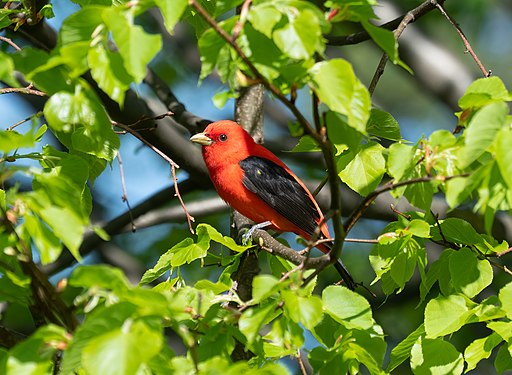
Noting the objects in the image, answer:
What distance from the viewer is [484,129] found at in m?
2.18

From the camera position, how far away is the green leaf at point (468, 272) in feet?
10.4

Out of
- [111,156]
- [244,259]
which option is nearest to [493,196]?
[111,156]

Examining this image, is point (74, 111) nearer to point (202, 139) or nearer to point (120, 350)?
point (120, 350)

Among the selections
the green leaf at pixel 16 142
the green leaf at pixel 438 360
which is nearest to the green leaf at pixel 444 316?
the green leaf at pixel 438 360

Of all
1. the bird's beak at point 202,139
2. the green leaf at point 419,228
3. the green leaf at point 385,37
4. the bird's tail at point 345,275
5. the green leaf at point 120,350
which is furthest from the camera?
the bird's beak at point 202,139

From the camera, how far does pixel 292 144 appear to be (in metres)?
6.60

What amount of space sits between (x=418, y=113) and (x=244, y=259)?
9.07m

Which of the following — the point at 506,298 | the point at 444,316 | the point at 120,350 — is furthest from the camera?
the point at 444,316

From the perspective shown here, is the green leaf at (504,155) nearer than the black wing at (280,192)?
Yes

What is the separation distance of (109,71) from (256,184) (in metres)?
3.13

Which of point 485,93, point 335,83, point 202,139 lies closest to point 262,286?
point 335,83

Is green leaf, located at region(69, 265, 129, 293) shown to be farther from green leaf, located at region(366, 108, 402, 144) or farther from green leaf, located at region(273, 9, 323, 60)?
green leaf, located at region(366, 108, 402, 144)

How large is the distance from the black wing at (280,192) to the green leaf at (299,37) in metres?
3.14

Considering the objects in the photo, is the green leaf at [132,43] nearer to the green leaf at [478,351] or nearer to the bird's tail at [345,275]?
the green leaf at [478,351]
